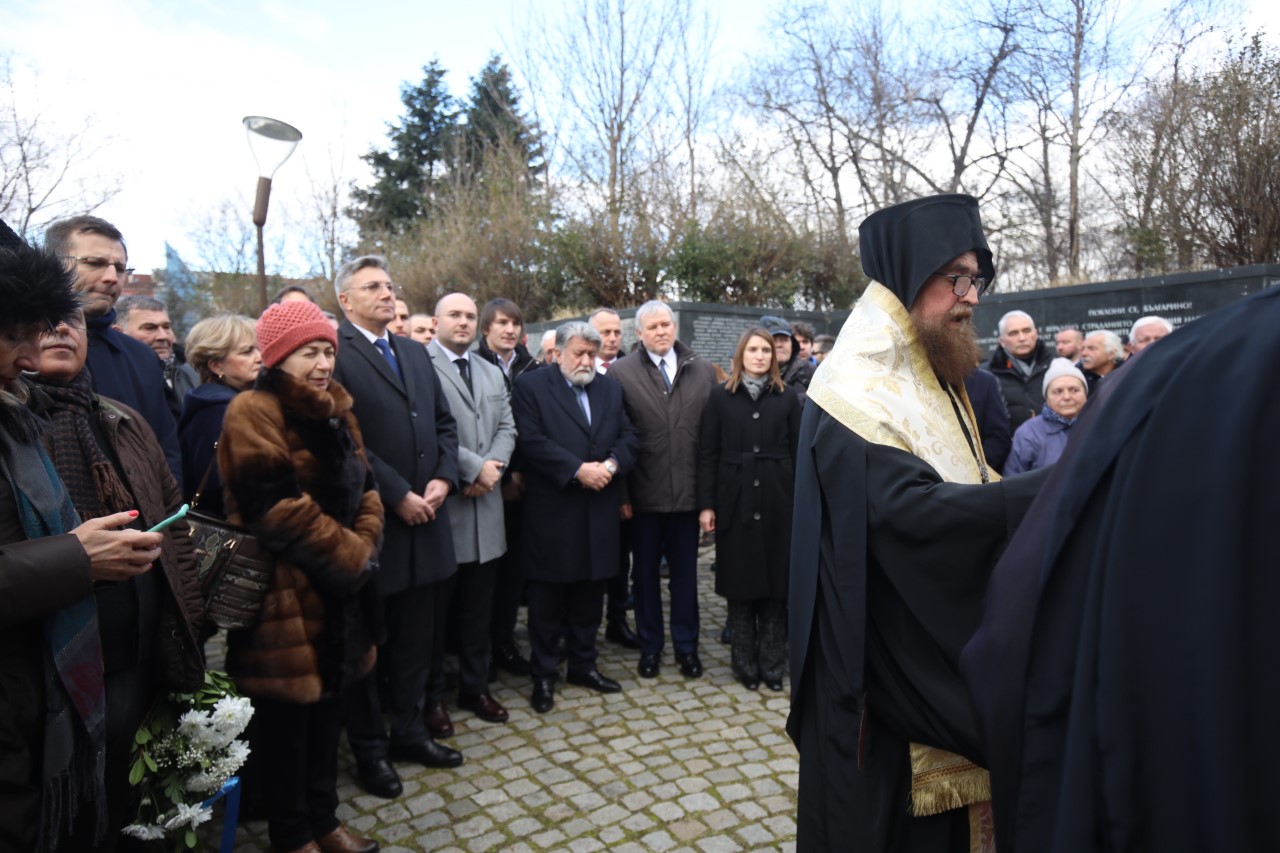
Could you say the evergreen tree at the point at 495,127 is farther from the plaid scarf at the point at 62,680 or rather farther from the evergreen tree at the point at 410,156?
the plaid scarf at the point at 62,680

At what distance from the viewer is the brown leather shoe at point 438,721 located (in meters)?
4.36

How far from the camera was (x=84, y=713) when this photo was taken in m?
1.96

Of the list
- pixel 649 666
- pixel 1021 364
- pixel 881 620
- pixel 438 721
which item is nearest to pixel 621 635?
pixel 649 666

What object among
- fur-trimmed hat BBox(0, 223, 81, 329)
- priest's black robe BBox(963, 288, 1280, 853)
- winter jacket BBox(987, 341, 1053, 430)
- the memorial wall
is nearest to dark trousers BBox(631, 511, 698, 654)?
winter jacket BBox(987, 341, 1053, 430)

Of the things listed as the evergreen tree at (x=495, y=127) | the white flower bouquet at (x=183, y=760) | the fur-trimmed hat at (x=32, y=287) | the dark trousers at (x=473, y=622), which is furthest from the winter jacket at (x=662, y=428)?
the evergreen tree at (x=495, y=127)

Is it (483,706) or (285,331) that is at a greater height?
(285,331)

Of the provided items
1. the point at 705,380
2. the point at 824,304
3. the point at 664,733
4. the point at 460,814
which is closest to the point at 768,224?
the point at 824,304

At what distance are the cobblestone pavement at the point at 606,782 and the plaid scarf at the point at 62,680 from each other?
5.16ft

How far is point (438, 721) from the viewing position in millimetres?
4383

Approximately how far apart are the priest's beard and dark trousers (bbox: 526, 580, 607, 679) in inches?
119

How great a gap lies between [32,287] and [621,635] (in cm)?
464

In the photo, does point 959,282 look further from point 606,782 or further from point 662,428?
point 662,428

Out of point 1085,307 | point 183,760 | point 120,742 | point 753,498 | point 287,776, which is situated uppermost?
point 1085,307

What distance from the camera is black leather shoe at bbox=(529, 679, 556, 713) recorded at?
4.73 m
